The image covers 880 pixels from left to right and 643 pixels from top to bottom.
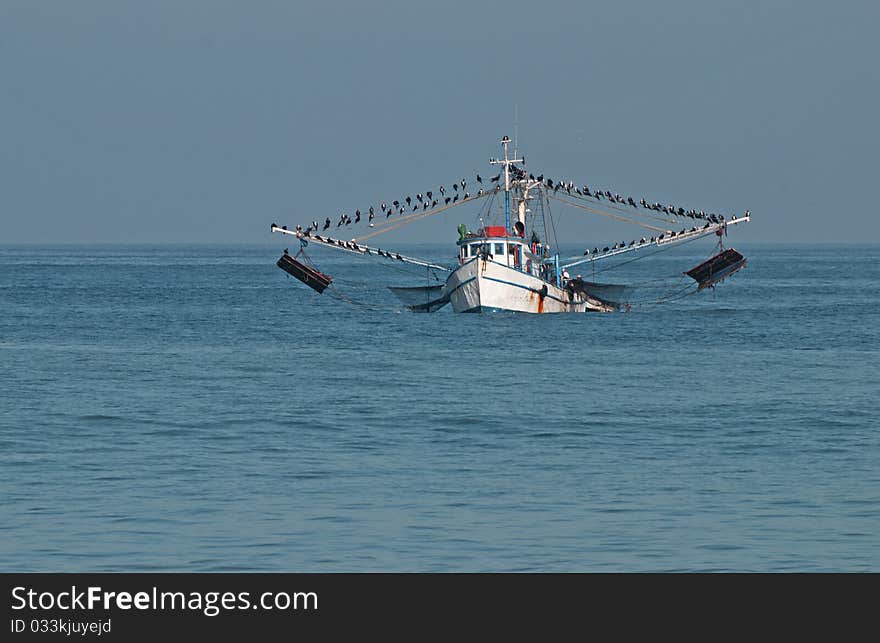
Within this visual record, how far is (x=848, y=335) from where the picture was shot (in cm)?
7538

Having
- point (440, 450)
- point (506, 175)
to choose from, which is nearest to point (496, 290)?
point (506, 175)

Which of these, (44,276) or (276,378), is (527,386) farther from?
(44,276)

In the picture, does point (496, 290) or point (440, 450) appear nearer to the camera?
point (440, 450)

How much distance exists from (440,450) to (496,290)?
48267 mm

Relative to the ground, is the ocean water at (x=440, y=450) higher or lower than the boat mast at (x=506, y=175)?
lower

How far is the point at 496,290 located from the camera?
85688 millimetres

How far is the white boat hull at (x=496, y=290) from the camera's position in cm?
8556

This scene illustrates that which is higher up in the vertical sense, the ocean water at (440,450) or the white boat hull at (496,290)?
the white boat hull at (496,290)

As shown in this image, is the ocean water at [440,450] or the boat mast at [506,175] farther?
the boat mast at [506,175]

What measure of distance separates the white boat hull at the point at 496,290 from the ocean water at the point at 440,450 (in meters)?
7.01

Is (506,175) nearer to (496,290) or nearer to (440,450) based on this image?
(496,290)

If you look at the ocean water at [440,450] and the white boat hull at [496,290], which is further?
the white boat hull at [496,290]

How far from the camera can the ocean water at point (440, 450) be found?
26.8 meters
